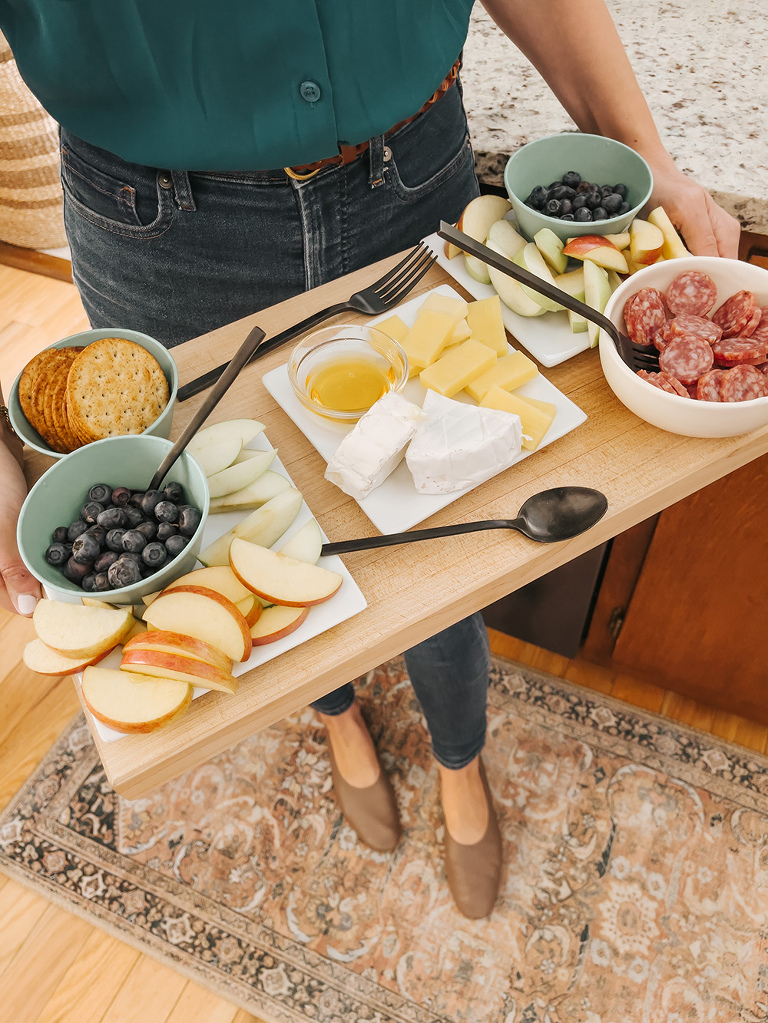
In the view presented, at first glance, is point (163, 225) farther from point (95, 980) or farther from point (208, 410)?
point (95, 980)

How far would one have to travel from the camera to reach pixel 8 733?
1.62 metres

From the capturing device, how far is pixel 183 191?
2.64ft

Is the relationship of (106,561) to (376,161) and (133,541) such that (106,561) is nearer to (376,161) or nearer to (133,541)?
(133,541)

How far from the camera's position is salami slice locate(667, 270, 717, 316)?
30.8 inches

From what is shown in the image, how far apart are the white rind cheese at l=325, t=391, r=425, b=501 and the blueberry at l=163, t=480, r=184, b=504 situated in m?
0.15

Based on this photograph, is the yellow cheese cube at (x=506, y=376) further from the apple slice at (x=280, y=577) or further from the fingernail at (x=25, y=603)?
the fingernail at (x=25, y=603)

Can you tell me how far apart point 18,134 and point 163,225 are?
197 centimetres

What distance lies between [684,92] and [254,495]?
3.25ft

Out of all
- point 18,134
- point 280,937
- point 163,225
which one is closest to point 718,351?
point 163,225

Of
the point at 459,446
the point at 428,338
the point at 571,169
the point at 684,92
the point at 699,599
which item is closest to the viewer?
the point at 459,446

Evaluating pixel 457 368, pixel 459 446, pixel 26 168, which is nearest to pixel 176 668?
pixel 459 446

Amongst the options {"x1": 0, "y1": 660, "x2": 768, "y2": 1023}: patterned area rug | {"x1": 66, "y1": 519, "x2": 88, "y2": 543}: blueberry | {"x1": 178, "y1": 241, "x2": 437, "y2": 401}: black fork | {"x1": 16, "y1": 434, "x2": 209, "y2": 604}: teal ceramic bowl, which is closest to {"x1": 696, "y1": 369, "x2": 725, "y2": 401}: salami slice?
{"x1": 178, "y1": 241, "x2": 437, "y2": 401}: black fork

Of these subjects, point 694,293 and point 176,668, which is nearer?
point 176,668

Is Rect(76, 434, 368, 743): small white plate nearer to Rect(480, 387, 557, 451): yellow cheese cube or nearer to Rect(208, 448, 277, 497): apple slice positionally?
Rect(208, 448, 277, 497): apple slice
